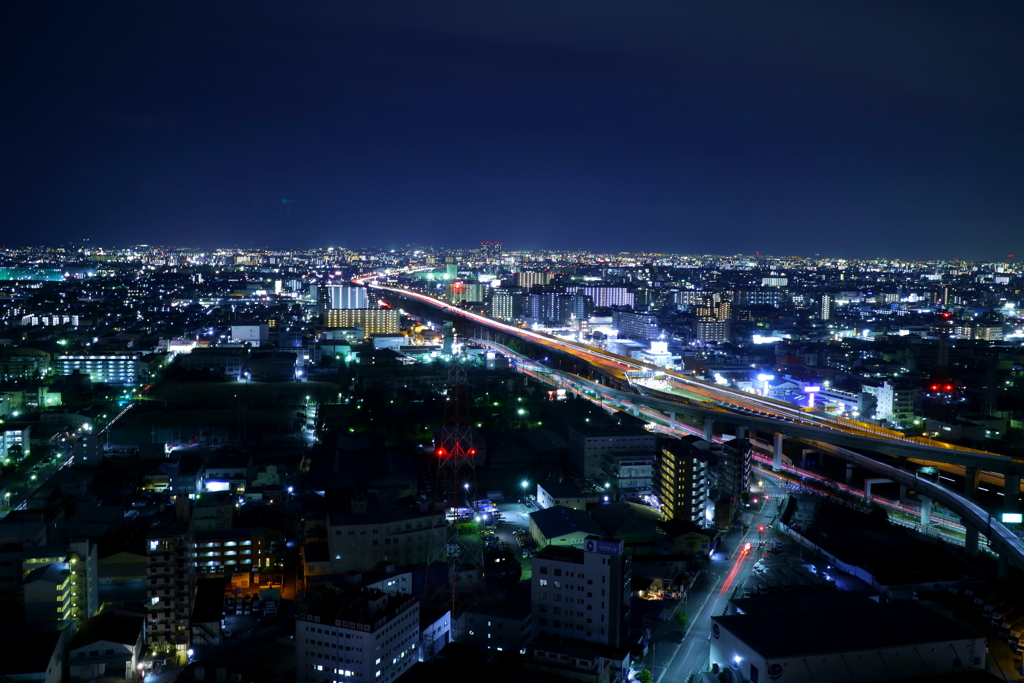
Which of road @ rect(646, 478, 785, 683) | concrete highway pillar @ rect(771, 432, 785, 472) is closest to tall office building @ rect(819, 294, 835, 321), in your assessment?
concrete highway pillar @ rect(771, 432, 785, 472)

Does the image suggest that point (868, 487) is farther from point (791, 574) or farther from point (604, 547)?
point (604, 547)

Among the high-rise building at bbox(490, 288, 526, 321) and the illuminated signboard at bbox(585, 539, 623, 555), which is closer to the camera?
the illuminated signboard at bbox(585, 539, 623, 555)

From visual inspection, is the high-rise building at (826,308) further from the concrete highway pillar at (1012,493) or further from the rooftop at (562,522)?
the rooftop at (562,522)

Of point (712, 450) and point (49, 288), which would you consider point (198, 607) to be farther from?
point (49, 288)

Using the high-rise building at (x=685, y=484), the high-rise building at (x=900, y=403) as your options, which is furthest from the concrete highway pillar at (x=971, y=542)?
the high-rise building at (x=900, y=403)

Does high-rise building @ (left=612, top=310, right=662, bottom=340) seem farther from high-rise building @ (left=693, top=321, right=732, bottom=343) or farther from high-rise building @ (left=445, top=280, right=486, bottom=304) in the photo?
high-rise building @ (left=445, top=280, right=486, bottom=304)

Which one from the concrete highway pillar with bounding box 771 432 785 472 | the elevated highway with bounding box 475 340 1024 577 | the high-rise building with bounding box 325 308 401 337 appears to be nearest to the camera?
the elevated highway with bounding box 475 340 1024 577

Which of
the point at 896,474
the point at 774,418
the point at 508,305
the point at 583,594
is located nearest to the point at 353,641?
the point at 583,594
